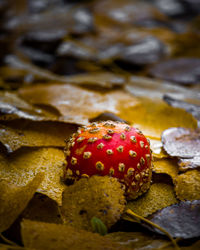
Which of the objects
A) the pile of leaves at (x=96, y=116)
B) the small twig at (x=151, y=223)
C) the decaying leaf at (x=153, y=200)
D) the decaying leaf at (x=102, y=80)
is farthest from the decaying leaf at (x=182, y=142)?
the decaying leaf at (x=102, y=80)

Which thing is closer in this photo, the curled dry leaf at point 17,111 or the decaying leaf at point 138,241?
the decaying leaf at point 138,241

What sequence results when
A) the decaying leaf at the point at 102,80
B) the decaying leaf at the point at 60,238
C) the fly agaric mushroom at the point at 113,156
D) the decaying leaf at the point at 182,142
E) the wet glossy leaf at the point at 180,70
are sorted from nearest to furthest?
1. the decaying leaf at the point at 60,238
2. the fly agaric mushroom at the point at 113,156
3. the decaying leaf at the point at 182,142
4. the decaying leaf at the point at 102,80
5. the wet glossy leaf at the point at 180,70

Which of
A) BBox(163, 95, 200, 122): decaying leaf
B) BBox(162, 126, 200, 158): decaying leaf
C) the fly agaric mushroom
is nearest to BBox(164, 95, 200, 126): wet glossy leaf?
BBox(163, 95, 200, 122): decaying leaf

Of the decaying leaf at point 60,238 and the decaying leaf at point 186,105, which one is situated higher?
the decaying leaf at point 186,105

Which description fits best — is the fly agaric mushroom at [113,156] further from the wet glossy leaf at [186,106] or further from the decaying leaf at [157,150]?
the wet glossy leaf at [186,106]

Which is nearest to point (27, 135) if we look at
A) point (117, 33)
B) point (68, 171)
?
Result: point (68, 171)

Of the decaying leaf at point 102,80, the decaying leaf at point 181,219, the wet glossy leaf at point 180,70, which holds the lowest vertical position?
the decaying leaf at point 181,219

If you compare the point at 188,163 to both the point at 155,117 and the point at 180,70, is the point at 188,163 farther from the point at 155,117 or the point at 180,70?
the point at 180,70
